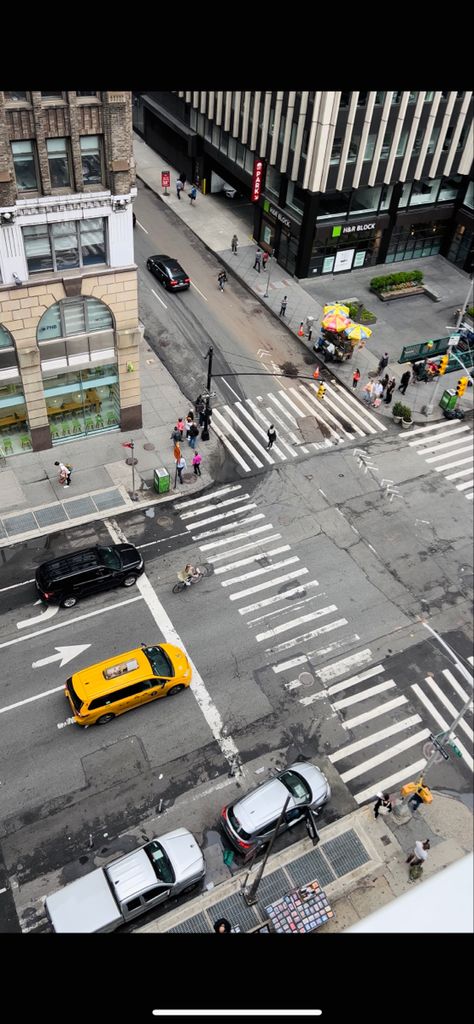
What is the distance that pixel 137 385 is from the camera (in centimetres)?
3606

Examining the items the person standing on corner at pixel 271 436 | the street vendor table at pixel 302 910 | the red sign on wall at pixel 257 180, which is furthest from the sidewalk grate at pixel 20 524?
the red sign on wall at pixel 257 180

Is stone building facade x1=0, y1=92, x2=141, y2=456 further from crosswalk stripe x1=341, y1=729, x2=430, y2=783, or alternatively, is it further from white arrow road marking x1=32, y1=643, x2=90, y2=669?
crosswalk stripe x1=341, y1=729, x2=430, y2=783

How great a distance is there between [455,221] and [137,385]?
1284 inches

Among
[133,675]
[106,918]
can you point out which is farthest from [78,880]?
[133,675]

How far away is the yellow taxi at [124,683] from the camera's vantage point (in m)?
24.5

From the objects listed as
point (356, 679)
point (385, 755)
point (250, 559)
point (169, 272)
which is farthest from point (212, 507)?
point (169, 272)

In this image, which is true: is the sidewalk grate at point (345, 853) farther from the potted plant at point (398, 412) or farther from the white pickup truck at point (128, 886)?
the potted plant at point (398, 412)

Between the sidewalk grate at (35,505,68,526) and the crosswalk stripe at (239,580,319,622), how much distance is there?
937 centimetres

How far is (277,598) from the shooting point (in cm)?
3002

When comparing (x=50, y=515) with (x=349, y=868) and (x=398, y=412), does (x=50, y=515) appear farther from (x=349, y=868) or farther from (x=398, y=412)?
(x=398, y=412)

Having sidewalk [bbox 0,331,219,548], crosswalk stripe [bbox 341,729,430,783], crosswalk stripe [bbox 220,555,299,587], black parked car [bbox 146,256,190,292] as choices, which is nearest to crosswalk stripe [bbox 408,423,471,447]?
sidewalk [bbox 0,331,219,548]

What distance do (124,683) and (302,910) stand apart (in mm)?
8993

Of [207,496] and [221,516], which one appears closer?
[221,516]

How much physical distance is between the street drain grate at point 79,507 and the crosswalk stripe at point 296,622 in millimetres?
10115
